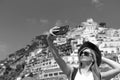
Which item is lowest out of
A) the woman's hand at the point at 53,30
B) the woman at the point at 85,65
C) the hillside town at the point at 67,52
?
the woman at the point at 85,65

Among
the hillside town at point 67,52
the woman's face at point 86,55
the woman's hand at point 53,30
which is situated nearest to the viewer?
the woman's hand at point 53,30

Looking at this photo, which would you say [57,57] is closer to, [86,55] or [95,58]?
[86,55]

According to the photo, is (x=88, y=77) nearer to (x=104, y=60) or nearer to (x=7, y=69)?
(x=104, y=60)

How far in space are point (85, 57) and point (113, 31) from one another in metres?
125

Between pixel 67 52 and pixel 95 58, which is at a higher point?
pixel 67 52

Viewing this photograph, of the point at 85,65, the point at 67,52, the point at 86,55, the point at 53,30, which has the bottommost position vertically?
the point at 85,65

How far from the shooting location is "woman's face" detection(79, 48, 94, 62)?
4359 millimetres

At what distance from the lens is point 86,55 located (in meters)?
4.40

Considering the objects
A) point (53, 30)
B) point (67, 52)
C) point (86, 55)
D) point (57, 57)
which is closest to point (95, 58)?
point (86, 55)

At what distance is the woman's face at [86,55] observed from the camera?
14.3 ft

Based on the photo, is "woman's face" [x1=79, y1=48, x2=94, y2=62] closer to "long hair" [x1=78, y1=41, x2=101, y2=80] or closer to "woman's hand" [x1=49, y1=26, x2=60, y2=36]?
"long hair" [x1=78, y1=41, x2=101, y2=80]

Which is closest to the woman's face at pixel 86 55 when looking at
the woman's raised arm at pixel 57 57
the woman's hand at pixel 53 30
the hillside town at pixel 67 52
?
the woman's raised arm at pixel 57 57

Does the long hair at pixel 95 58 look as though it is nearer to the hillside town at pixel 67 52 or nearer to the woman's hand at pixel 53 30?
the woman's hand at pixel 53 30

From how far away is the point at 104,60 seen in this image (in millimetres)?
4691
